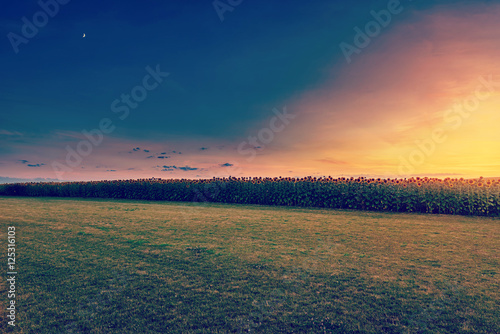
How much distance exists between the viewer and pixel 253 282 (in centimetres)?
524

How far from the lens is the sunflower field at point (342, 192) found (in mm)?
15656

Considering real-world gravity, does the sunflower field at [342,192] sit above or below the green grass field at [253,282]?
above

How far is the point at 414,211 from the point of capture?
16.6 m

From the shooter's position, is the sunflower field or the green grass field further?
the sunflower field

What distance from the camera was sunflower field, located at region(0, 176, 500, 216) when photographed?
1566cm

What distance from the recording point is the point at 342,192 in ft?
60.4

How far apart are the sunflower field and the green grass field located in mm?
7138

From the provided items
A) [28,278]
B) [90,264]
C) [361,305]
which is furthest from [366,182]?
[28,278]

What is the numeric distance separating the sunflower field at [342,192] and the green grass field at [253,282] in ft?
23.4

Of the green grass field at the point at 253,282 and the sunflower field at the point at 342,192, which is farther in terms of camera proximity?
the sunflower field at the point at 342,192

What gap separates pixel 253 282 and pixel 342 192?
47.4ft

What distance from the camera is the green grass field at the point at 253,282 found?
396 centimetres

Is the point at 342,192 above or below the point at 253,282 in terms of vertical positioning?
above

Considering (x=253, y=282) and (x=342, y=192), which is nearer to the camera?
(x=253, y=282)
